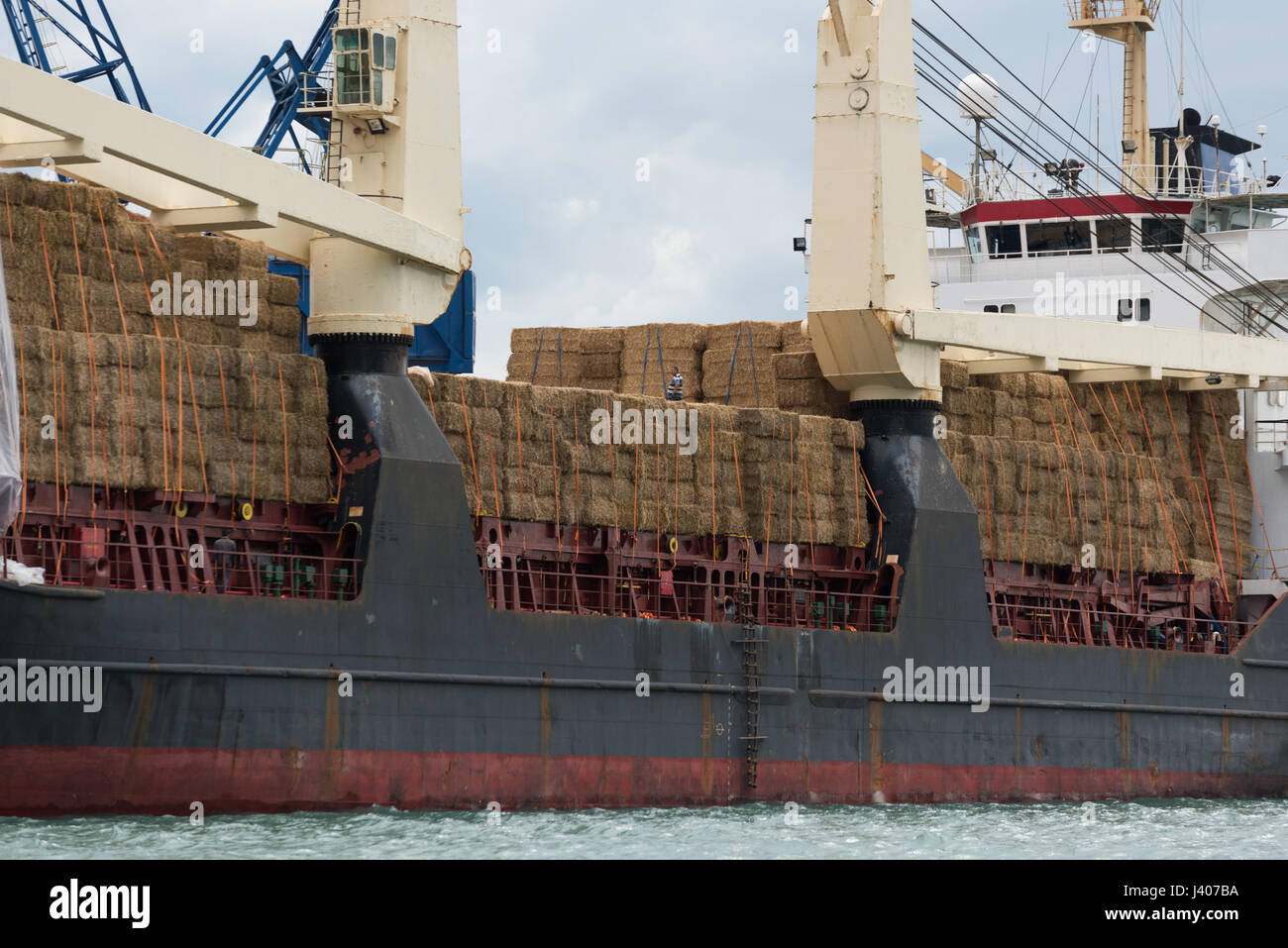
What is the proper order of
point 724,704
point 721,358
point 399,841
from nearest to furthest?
point 399,841
point 724,704
point 721,358

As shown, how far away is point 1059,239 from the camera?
36.5 metres

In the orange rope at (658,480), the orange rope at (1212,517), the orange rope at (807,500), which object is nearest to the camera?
the orange rope at (658,480)

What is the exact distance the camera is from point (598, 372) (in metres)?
32.0

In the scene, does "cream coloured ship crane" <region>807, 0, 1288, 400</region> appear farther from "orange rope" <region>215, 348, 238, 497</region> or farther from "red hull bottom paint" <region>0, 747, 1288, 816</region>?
"orange rope" <region>215, 348, 238, 497</region>

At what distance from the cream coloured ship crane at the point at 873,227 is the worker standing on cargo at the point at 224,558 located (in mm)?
10417

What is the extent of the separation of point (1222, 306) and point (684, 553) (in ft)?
47.1

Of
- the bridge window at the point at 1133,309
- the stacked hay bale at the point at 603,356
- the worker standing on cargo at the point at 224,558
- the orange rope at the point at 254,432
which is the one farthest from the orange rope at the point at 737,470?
the bridge window at the point at 1133,309

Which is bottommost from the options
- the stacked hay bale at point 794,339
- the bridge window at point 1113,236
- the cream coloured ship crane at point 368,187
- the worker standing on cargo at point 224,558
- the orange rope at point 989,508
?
the worker standing on cargo at point 224,558

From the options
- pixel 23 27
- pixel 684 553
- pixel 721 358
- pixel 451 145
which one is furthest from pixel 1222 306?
pixel 23 27

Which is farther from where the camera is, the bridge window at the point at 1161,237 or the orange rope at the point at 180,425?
the bridge window at the point at 1161,237

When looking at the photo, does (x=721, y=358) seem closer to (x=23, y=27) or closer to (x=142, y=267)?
(x=142, y=267)

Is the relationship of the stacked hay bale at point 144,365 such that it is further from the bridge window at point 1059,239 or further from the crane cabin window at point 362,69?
the bridge window at point 1059,239

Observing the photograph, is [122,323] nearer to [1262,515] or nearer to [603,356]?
[603,356]

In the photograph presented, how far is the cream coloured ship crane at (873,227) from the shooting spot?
28.1 m
